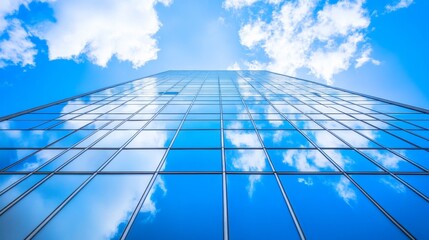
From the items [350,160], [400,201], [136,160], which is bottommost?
[400,201]

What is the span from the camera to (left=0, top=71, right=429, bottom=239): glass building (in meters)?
5.12

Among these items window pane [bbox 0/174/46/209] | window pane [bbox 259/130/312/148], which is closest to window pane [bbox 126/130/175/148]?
window pane [bbox 0/174/46/209]

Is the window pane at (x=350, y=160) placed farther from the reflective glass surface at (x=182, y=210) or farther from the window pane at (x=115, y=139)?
the window pane at (x=115, y=139)

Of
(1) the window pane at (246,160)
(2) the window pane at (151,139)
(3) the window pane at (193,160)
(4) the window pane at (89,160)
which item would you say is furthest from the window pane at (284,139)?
(4) the window pane at (89,160)

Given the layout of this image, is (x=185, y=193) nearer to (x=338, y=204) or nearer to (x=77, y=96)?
(x=338, y=204)

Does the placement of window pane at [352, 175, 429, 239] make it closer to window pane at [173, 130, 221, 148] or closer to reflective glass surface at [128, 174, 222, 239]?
reflective glass surface at [128, 174, 222, 239]

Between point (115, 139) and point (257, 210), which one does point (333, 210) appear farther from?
point (115, 139)

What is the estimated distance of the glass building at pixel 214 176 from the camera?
5125 mm

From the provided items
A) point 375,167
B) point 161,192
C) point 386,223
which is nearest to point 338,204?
point 386,223

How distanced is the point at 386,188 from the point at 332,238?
296 cm

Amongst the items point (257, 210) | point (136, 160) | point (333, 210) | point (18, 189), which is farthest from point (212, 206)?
point (18, 189)

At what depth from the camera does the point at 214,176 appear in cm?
687

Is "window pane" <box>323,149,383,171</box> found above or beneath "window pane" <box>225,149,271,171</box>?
beneath

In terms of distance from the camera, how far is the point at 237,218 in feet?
17.4
